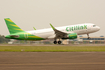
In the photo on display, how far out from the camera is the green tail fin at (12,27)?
46781 millimetres

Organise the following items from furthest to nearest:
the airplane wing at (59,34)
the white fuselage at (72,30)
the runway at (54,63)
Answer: the airplane wing at (59,34)
the white fuselage at (72,30)
the runway at (54,63)

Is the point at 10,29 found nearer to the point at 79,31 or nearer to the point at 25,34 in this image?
the point at 25,34

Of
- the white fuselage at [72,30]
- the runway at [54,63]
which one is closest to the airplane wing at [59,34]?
the white fuselage at [72,30]

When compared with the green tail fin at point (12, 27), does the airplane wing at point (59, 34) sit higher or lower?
lower

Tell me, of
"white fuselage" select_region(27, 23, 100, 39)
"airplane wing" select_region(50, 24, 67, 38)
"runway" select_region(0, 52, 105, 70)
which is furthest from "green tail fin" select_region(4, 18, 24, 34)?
"runway" select_region(0, 52, 105, 70)

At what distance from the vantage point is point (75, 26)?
45.7 metres

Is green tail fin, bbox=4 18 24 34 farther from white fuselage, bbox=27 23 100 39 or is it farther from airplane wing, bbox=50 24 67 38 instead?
airplane wing, bbox=50 24 67 38

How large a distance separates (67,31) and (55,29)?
3.15 m

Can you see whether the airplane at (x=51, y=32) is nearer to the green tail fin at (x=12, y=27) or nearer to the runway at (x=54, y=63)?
the green tail fin at (x=12, y=27)

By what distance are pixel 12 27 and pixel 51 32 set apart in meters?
10.2

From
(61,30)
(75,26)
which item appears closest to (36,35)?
(61,30)

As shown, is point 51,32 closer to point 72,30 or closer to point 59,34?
point 59,34

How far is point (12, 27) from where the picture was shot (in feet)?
154

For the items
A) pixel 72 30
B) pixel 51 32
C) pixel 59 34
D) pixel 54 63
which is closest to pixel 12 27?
pixel 51 32
